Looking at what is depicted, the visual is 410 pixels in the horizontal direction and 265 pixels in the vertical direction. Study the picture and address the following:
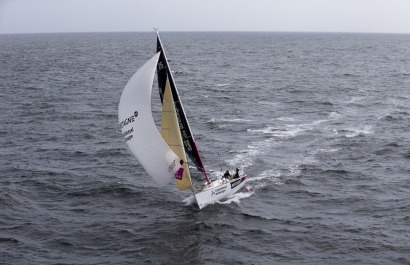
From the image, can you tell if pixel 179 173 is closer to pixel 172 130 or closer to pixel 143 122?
pixel 172 130

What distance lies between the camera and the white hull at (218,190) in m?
35.2

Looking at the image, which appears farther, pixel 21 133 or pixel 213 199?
pixel 21 133

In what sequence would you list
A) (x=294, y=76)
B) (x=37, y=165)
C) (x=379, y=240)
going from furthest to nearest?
(x=294, y=76) → (x=37, y=165) → (x=379, y=240)

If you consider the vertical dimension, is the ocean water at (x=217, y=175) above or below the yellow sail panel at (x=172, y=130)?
below

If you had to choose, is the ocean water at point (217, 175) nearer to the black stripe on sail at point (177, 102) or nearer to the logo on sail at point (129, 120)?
the black stripe on sail at point (177, 102)


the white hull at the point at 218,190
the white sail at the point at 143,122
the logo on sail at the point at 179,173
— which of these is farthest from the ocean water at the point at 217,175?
the white sail at the point at 143,122

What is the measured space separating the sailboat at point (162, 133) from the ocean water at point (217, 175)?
1.43 meters

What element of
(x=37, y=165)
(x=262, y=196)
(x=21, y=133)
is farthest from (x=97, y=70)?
(x=262, y=196)

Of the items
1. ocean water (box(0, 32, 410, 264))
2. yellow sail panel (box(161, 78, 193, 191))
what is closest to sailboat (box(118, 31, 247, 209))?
yellow sail panel (box(161, 78, 193, 191))

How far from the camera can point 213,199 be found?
36.2 m

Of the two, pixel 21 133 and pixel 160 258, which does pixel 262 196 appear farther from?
pixel 21 133

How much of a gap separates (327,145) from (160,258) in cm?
2638

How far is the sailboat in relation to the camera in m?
30.4

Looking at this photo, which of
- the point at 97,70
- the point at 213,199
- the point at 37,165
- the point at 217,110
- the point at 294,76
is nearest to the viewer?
the point at 213,199
